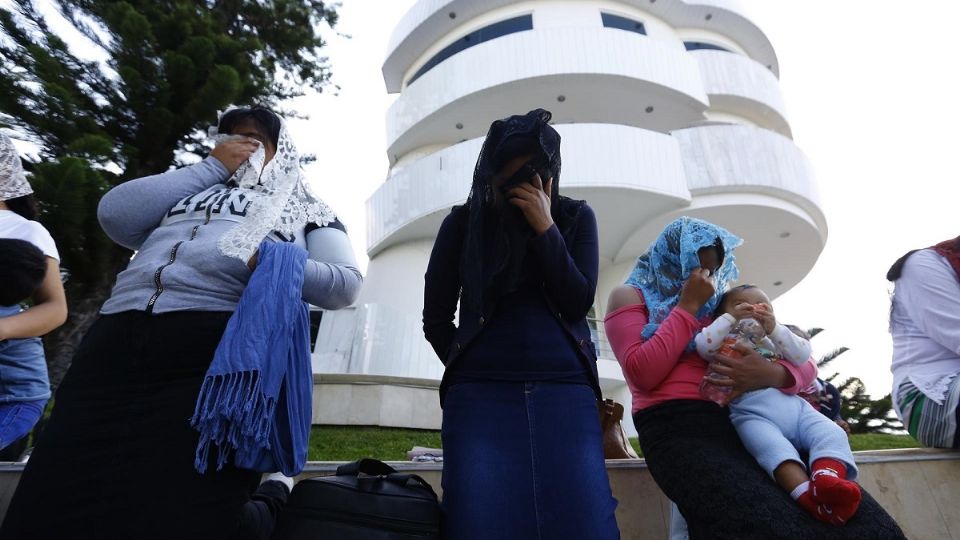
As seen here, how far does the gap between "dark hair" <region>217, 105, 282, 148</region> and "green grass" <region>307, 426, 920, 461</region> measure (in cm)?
313

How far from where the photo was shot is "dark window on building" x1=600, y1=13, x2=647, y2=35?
1209 cm

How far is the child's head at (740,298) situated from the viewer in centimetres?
191

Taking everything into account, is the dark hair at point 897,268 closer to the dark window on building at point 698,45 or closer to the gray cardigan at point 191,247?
the gray cardigan at point 191,247

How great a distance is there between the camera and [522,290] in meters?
1.62

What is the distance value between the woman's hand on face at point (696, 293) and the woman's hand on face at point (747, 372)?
19 centimetres

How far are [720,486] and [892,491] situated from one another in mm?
1201

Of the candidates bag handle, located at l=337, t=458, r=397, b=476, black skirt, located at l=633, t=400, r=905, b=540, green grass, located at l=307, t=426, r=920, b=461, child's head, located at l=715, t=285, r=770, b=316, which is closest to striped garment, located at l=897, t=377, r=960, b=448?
child's head, located at l=715, t=285, r=770, b=316

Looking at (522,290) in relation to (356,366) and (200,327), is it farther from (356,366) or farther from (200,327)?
(356,366)

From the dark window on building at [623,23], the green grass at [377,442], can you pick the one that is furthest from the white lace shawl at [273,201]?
the dark window on building at [623,23]

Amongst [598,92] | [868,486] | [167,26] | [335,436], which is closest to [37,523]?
[868,486]

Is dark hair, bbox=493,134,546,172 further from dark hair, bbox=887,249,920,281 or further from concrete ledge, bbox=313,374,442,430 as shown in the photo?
concrete ledge, bbox=313,374,442,430

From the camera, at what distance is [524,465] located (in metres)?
1.30

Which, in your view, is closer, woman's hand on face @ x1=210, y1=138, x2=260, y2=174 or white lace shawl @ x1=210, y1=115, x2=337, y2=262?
white lace shawl @ x1=210, y1=115, x2=337, y2=262

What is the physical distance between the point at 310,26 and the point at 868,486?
8095mm
